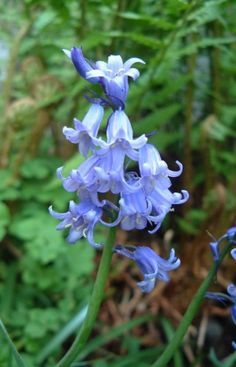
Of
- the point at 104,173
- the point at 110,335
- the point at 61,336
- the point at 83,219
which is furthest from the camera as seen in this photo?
the point at 110,335

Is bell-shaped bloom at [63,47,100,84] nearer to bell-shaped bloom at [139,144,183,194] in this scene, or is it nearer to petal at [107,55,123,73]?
petal at [107,55,123,73]

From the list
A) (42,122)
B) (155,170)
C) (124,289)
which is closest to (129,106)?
(42,122)

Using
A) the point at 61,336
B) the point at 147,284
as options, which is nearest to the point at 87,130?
the point at 147,284

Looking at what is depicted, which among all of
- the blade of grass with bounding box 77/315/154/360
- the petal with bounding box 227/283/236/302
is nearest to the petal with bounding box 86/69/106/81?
the petal with bounding box 227/283/236/302

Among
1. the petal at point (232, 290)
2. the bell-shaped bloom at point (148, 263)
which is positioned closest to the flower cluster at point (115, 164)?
the bell-shaped bloom at point (148, 263)

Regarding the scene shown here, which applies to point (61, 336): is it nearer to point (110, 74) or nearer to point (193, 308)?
point (193, 308)

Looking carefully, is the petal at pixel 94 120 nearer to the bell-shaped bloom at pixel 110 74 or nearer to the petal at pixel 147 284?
the bell-shaped bloom at pixel 110 74
